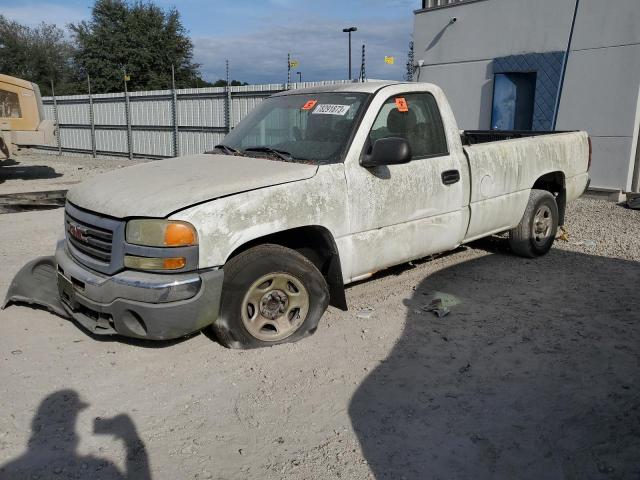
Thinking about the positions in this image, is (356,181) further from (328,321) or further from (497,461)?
(497,461)

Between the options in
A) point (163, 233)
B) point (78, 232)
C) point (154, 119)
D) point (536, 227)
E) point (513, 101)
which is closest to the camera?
point (163, 233)

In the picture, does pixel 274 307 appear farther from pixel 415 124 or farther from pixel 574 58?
pixel 574 58

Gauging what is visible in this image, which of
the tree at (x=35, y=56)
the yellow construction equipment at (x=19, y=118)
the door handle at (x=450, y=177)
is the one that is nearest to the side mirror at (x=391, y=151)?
the door handle at (x=450, y=177)

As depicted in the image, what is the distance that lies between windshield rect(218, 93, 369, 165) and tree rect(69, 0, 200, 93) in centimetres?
3554

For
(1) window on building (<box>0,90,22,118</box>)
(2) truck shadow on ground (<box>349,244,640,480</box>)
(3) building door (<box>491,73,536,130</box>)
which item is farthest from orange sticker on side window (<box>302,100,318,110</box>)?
(1) window on building (<box>0,90,22,118</box>)

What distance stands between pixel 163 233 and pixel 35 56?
5058cm

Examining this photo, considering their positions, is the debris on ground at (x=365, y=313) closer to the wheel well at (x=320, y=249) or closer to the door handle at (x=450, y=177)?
the wheel well at (x=320, y=249)

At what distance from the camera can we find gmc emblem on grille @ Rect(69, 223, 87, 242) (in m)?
3.67

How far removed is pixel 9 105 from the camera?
14.2m

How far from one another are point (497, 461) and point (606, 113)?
8.92 meters

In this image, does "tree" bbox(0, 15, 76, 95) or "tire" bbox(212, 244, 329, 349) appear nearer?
"tire" bbox(212, 244, 329, 349)

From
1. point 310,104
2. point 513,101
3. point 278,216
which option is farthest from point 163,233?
point 513,101

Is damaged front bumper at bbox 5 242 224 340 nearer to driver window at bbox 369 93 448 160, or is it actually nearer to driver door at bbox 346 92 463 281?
driver door at bbox 346 92 463 281

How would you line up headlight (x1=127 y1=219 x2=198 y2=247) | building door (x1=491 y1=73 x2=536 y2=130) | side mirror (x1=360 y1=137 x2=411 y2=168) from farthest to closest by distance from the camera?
building door (x1=491 y1=73 x2=536 y2=130) < side mirror (x1=360 y1=137 x2=411 y2=168) < headlight (x1=127 y1=219 x2=198 y2=247)
